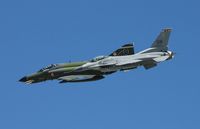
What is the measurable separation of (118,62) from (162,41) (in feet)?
27.3

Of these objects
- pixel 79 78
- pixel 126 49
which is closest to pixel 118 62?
pixel 126 49

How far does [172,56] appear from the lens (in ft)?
579

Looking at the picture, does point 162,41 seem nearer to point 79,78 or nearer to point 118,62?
point 118,62

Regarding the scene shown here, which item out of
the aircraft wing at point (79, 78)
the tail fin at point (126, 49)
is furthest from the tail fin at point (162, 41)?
the aircraft wing at point (79, 78)

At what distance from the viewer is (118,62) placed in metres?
176

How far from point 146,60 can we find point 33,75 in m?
20.1

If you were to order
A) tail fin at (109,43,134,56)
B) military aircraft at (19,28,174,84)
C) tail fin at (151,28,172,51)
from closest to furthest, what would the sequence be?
military aircraft at (19,28,174,84)
tail fin at (109,43,134,56)
tail fin at (151,28,172,51)

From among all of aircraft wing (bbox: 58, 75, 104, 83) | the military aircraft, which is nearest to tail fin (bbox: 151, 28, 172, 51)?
the military aircraft

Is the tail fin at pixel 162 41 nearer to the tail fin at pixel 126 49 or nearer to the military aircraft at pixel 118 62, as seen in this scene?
the military aircraft at pixel 118 62

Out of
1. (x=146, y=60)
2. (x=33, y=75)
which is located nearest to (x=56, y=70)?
(x=33, y=75)

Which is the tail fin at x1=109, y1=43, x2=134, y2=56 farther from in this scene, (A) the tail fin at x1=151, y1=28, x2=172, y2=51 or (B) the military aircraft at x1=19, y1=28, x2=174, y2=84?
(A) the tail fin at x1=151, y1=28, x2=172, y2=51

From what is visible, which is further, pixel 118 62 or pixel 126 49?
pixel 126 49

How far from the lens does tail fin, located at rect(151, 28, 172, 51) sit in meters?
178

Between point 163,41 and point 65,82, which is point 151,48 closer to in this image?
point 163,41
